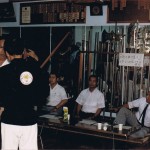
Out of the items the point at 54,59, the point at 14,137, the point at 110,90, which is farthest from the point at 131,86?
the point at 14,137

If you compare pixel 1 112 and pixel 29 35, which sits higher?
pixel 29 35

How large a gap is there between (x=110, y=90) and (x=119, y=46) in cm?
93

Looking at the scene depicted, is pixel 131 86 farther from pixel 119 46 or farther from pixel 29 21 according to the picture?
pixel 29 21

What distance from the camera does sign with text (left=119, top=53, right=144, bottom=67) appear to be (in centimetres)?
632

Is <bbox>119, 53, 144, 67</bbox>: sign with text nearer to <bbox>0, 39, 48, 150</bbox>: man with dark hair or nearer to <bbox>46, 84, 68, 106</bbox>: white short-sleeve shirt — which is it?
<bbox>46, 84, 68, 106</bbox>: white short-sleeve shirt

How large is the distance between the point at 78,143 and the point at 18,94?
9.56 ft

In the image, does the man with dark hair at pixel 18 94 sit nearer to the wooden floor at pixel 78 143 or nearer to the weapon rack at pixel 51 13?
A: the wooden floor at pixel 78 143

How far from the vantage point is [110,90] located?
6805 millimetres

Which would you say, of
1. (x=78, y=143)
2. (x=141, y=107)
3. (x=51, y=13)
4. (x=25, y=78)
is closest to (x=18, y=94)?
(x=25, y=78)

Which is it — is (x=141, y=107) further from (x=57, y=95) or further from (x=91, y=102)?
(x=57, y=95)

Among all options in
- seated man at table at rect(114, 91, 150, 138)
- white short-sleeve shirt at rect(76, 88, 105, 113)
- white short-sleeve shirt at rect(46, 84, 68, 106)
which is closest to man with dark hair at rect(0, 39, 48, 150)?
seated man at table at rect(114, 91, 150, 138)

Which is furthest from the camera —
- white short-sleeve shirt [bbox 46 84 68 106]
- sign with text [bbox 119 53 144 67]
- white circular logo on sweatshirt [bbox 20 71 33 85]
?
white short-sleeve shirt [bbox 46 84 68 106]

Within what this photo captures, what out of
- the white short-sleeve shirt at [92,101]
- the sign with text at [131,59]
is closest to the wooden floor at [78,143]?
the white short-sleeve shirt at [92,101]

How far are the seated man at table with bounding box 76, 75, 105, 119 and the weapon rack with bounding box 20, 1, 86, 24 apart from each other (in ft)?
5.11
